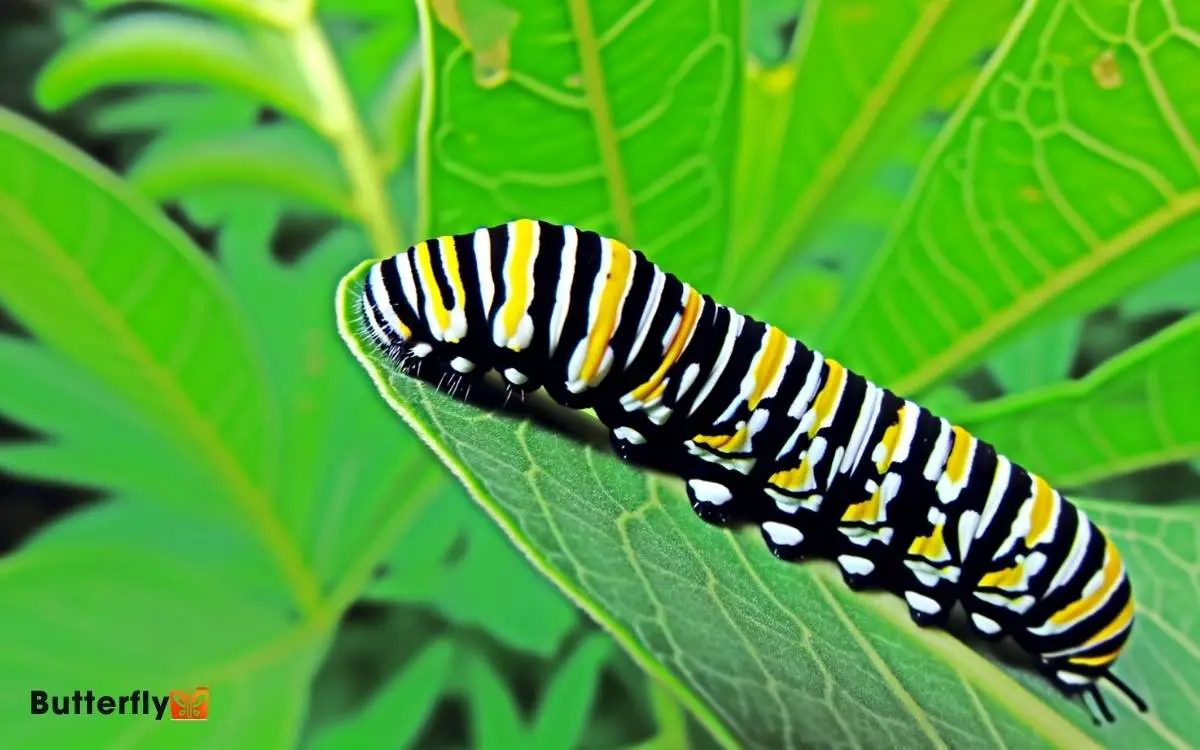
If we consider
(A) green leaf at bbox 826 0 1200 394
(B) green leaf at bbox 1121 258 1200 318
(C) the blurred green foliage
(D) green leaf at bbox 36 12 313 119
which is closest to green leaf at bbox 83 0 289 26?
(C) the blurred green foliage

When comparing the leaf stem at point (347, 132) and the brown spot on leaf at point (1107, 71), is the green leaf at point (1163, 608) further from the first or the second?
the leaf stem at point (347, 132)

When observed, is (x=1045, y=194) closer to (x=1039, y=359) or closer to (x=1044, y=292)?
(x=1044, y=292)

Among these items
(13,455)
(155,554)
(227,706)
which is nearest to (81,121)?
(13,455)

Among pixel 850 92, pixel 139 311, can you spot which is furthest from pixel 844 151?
pixel 139 311

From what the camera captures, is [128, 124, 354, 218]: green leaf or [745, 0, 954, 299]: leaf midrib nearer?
[745, 0, 954, 299]: leaf midrib

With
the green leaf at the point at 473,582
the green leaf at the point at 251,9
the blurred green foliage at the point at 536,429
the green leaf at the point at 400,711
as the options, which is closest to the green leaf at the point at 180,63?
the blurred green foliage at the point at 536,429

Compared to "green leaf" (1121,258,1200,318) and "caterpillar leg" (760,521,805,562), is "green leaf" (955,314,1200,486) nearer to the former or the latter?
"caterpillar leg" (760,521,805,562)

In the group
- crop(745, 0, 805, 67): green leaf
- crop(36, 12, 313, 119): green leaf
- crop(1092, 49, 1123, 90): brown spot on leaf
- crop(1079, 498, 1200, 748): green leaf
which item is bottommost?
crop(1079, 498, 1200, 748): green leaf
